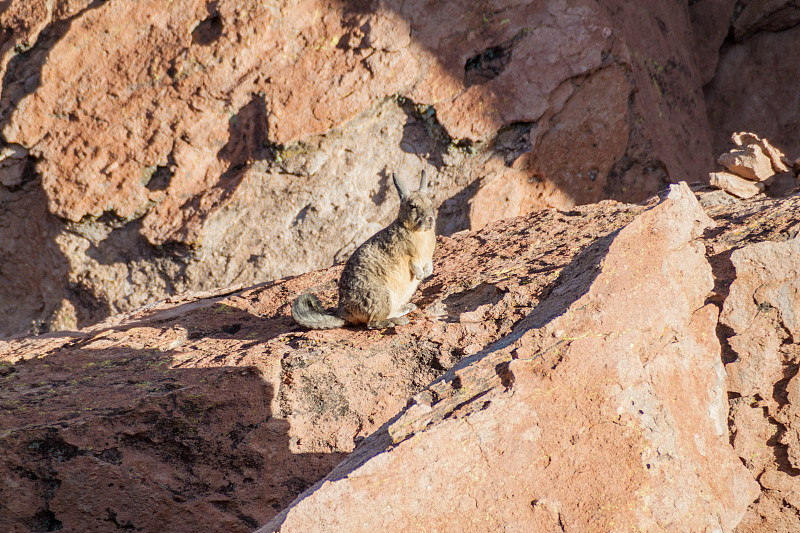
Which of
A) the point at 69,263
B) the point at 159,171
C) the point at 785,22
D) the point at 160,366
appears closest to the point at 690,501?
the point at 160,366

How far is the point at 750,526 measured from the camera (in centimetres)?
296

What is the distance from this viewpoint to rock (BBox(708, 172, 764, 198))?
18.3 feet

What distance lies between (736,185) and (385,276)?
343cm

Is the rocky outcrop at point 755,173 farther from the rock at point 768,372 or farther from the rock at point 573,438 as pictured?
the rock at point 573,438

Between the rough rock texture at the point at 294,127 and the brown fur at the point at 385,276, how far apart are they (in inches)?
77.1

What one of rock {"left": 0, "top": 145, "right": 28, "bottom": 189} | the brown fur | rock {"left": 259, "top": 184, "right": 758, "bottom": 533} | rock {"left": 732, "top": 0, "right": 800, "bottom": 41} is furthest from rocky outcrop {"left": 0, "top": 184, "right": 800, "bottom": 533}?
rock {"left": 732, "top": 0, "right": 800, "bottom": 41}

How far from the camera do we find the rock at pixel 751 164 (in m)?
5.68

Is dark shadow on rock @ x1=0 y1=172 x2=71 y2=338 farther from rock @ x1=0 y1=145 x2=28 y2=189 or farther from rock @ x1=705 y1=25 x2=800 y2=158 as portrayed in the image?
rock @ x1=705 y1=25 x2=800 y2=158

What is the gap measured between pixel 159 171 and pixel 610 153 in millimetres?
5542

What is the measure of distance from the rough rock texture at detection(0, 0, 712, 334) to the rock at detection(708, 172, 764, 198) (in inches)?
72.7

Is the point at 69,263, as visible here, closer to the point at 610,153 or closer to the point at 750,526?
the point at 610,153

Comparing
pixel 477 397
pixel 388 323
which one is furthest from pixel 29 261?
pixel 477 397

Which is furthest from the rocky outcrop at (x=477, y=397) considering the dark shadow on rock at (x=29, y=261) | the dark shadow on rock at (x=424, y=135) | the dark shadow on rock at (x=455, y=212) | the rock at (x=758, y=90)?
the rock at (x=758, y=90)

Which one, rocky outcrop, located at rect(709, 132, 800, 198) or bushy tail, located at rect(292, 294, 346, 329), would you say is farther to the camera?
rocky outcrop, located at rect(709, 132, 800, 198)
